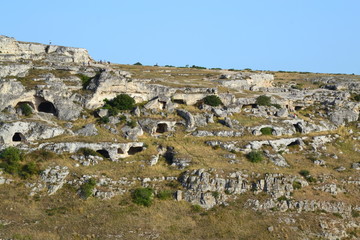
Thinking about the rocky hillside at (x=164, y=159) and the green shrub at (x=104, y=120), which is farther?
the green shrub at (x=104, y=120)

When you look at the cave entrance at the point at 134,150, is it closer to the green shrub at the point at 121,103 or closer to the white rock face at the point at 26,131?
the green shrub at the point at 121,103

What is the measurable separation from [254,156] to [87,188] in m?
15.1

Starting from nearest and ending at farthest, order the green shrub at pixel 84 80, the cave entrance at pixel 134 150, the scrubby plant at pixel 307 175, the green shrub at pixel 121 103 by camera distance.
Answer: the scrubby plant at pixel 307 175 → the cave entrance at pixel 134 150 → the green shrub at pixel 121 103 → the green shrub at pixel 84 80

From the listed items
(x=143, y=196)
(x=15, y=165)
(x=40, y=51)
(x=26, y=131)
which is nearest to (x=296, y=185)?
(x=143, y=196)

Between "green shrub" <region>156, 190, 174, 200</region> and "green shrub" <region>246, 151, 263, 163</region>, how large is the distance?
8932 mm

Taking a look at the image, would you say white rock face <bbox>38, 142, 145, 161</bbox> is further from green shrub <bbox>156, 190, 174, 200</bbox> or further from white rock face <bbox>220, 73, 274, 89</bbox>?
white rock face <bbox>220, 73, 274, 89</bbox>

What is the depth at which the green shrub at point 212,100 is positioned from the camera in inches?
1869

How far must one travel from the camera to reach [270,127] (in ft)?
143

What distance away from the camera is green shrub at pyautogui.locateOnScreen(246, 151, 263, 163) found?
37713 mm

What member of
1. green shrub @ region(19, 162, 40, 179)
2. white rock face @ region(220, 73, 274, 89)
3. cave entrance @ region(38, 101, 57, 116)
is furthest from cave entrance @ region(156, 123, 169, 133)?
white rock face @ region(220, 73, 274, 89)

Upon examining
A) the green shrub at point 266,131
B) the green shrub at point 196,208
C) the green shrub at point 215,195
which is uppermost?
the green shrub at point 266,131

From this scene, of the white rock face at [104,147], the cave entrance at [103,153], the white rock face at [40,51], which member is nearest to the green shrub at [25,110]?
the white rock face at [104,147]

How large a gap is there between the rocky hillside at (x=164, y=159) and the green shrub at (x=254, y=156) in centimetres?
10

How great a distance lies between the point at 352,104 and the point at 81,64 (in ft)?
114
